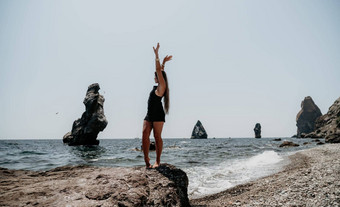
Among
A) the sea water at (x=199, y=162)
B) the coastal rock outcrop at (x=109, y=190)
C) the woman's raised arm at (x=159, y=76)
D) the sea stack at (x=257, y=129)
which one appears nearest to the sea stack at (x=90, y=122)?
the sea water at (x=199, y=162)

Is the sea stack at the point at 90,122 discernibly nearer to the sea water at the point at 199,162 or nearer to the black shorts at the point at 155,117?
the sea water at the point at 199,162

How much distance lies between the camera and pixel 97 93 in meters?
52.6

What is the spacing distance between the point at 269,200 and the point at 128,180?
3.59 metres

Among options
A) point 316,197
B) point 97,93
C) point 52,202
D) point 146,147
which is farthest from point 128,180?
point 97,93

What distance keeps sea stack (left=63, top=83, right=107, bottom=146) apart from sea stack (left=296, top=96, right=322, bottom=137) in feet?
504

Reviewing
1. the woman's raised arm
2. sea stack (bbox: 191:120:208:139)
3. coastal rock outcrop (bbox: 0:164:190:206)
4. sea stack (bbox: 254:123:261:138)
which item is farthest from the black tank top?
sea stack (bbox: 191:120:208:139)

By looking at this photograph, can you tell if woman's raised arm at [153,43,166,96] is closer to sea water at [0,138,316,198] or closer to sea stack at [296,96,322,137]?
sea water at [0,138,316,198]

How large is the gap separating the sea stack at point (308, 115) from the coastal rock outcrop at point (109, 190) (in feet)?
566

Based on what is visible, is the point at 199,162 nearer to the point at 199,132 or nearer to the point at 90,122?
the point at 90,122

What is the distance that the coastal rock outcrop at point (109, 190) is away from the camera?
3251 millimetres

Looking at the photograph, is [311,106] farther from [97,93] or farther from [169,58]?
→ [169,58]

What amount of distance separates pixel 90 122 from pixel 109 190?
49.2m

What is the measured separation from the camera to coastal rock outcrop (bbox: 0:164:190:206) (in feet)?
10.7

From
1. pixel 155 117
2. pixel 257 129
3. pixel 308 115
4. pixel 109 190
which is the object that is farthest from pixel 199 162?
pixel 308 115
